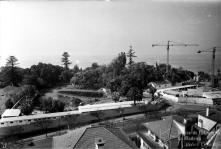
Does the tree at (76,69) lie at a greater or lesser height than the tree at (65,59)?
lesser

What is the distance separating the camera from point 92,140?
3.93 meters

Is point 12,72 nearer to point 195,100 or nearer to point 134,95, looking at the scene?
point 134,95

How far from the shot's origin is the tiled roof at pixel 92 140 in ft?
12.6

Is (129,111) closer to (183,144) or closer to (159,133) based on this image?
(159,133)

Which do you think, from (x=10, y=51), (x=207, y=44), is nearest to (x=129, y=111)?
(x=207, y=44)

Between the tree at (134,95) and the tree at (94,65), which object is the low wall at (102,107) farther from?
the tree at (94,65)

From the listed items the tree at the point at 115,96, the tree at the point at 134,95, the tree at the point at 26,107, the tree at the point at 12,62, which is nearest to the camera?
the tree at the point at 12,62

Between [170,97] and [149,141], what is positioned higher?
[170,97]

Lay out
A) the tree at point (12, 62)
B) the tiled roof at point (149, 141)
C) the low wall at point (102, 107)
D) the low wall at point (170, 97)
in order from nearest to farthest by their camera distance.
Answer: the tiled roof at point (149, 141)
the tree at point (12, 62)
the low wall at point (102, 107)
the low wall at point (170, 97)

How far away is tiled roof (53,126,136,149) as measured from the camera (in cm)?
385

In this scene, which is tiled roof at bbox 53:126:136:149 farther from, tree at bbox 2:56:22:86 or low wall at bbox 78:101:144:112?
tree at bbox 2:56:22:86

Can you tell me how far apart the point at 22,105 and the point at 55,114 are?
0.89 metres

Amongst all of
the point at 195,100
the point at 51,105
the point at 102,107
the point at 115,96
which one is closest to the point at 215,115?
the point at 195,100

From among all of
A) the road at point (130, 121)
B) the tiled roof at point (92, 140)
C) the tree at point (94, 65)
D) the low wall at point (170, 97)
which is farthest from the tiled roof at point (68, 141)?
the low wall at point (170, 97)
